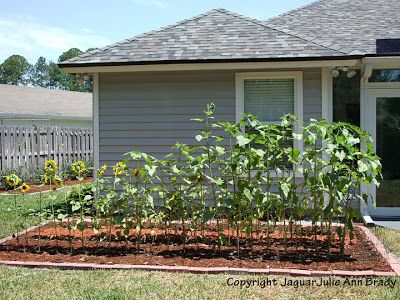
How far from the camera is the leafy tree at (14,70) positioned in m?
68.6

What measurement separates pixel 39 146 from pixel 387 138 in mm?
10863

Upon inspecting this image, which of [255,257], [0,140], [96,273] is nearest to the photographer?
[96,273]

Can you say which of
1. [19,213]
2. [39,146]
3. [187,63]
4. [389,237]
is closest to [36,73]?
[39,146]

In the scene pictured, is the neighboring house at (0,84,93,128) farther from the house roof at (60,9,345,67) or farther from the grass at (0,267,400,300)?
the grass at (0,267,400,300)

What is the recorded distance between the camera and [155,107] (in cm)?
915

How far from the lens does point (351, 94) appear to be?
899 centimetres

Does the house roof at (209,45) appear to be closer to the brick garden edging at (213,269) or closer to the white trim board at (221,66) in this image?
the white trim board at (221,66)

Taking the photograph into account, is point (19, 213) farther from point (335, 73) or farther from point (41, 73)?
point (41, 73)

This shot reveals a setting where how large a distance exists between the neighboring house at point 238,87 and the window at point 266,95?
0.02m

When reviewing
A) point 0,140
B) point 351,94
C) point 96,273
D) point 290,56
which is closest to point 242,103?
point 290,56

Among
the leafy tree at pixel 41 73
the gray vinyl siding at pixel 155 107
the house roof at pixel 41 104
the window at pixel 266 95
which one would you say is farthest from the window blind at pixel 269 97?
the leafy tree at pixel 41 73

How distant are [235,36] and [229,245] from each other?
4773mm

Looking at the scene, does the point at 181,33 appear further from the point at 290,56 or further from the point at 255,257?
the point at 255,257

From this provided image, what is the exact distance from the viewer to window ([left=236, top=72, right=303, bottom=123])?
8938mm
